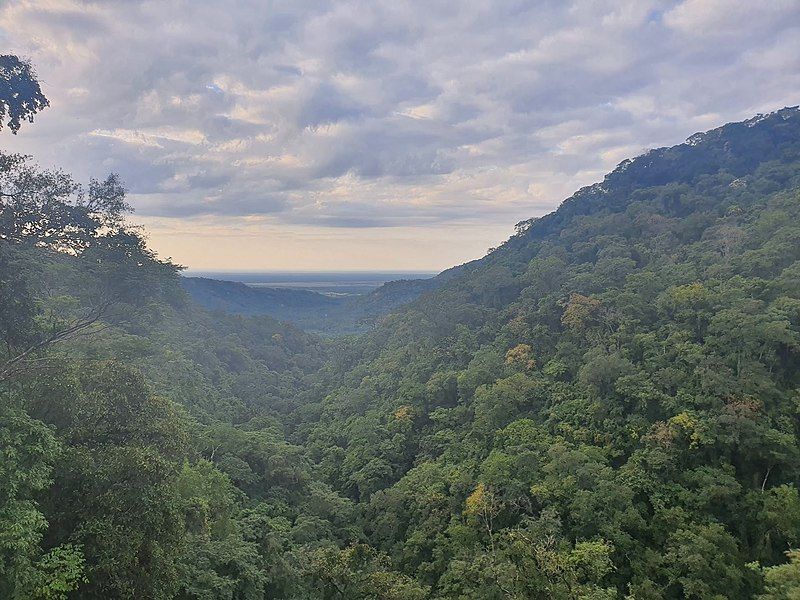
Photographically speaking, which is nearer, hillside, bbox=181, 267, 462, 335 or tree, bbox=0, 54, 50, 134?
tree, bbox=0, 54, 50, 134

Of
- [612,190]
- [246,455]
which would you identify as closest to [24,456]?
[246,455]

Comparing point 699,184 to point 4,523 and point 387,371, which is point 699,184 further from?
point 4,523

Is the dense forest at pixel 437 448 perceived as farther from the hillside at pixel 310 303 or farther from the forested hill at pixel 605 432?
the hillside at pixel 310 303

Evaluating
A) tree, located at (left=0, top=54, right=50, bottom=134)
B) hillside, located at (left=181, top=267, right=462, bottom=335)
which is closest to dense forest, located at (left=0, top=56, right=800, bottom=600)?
tree, located at (left=0, top=54, right=50, bottom=134)

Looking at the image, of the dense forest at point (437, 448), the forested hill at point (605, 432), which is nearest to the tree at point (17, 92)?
the dense forest at point (437, 448)

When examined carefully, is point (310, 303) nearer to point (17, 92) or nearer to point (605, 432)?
point (605, 432)

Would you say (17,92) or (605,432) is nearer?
(17,92)

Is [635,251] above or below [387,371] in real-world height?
above

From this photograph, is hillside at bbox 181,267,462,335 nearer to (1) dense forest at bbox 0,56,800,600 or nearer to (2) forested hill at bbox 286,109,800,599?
(2) forested hill at bbox 286,109,800,599

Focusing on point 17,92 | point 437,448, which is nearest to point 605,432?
point 437,448
